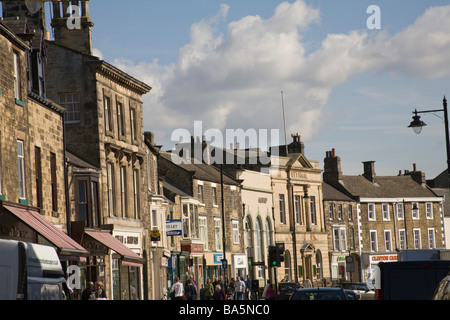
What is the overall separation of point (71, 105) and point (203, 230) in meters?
21.8

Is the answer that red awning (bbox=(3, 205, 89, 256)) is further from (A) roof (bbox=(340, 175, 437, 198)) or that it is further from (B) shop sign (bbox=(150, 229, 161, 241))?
(A) roof (bbox=(340, 175, 437, 198))

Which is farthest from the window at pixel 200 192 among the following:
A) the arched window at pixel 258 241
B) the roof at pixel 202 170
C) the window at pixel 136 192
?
the window at pixel 136 192

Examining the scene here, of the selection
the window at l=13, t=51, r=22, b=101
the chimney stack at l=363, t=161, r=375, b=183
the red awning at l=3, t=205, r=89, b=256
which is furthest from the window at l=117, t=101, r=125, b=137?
the chimney stack at l=363, t=161, r=375, b=183

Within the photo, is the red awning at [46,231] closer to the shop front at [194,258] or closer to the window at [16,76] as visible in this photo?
the window at [16,76]

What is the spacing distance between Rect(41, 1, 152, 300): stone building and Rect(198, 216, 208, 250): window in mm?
14326

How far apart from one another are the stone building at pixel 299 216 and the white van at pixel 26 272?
6460cm

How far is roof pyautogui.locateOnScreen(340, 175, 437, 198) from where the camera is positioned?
95.4m

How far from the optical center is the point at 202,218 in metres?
61.8

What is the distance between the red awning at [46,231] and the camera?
24.7m

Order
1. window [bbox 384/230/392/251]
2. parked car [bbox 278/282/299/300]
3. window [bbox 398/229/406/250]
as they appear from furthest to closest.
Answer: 1. window [bbox 398/229/406/250]
2. window [bbox 384/230/392/251]
3. parked car [bbox 278/282/299/300]

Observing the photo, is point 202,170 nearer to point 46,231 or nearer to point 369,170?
point 369,170

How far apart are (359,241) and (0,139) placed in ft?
232

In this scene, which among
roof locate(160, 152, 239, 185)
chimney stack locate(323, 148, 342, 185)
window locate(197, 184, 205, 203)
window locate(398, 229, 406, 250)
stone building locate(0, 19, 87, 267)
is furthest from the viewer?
window locate(398, 229, 406, 250)

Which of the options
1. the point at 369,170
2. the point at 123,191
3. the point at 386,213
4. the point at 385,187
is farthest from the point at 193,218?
the point at 369,170
